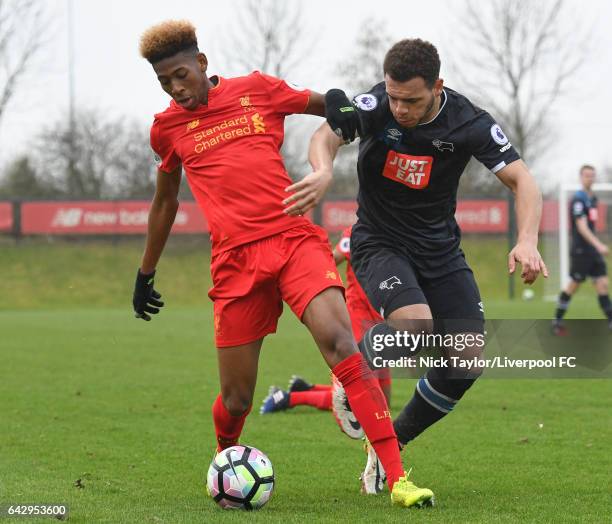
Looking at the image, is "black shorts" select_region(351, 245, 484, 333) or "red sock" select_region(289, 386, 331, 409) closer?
"black shorts" select_region(351, 245, 484, 333)

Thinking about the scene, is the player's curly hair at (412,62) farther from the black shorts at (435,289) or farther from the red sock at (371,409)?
the red sock at (371,409)

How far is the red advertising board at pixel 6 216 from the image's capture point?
31891mm

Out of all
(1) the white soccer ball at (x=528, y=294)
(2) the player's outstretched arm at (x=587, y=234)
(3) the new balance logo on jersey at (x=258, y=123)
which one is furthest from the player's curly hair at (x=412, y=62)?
(1) the white soccer ball at (x=528, y=294)

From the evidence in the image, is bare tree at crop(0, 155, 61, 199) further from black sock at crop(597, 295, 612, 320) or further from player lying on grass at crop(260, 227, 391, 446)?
player lying on grass at crop(260, 227, 391, 446)

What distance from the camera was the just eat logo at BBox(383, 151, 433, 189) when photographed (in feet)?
18.0

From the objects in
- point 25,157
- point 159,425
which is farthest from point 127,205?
point 159,425

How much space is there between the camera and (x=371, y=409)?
4.79 metres

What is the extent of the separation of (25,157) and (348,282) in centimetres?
3777

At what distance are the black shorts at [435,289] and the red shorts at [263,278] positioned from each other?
50cm

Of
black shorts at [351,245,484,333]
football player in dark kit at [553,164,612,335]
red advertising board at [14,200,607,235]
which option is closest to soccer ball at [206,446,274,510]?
black shorts at [351,245,484,333]

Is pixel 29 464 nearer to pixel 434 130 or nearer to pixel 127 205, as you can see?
pixel 434 130

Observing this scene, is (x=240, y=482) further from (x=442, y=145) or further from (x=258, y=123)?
(x=442, y=145)

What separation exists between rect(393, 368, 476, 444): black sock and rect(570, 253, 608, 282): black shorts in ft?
33.9

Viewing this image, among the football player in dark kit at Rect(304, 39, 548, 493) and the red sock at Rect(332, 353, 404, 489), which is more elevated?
the football player in dark kit at Rect(304, 39, 548, 493)
